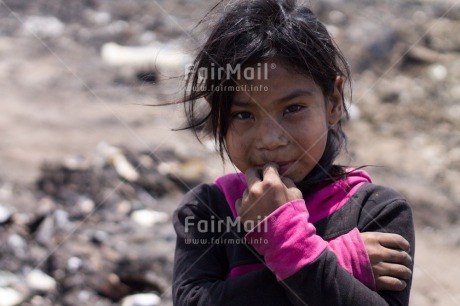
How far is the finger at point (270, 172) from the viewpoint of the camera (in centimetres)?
121

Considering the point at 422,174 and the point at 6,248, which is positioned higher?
the point at 422,174

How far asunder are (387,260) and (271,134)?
0.31m

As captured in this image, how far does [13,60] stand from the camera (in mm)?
5898

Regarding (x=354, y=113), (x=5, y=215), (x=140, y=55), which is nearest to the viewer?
(x=5, y=215)

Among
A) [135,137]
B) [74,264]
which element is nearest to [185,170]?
[135,137]

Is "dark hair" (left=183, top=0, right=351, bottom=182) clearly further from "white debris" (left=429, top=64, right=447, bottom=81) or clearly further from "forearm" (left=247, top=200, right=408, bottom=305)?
"white debris" (left=429, top=64, right=447, bottom=81)

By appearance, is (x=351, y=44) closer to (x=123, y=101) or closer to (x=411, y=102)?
(x=411, y=102)

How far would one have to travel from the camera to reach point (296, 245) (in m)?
1.13

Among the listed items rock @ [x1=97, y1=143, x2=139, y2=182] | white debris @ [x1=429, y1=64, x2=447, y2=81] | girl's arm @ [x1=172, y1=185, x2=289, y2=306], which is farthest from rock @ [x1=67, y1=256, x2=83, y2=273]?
white debris @ [x1=429, y1=64, x2=447, y2=81]

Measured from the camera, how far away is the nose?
1.25 m

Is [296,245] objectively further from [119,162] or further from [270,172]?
[119,162]

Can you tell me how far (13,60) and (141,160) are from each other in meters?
2.54

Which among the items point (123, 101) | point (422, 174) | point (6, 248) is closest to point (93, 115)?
point (123, 101)

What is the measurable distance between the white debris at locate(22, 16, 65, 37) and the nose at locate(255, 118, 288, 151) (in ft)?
18.5
